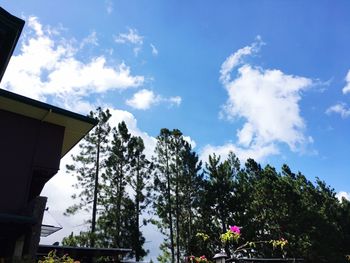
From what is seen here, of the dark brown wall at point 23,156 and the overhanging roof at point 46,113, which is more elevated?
the overhanging roof at point 46,113

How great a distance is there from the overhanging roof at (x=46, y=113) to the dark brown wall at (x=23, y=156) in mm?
194

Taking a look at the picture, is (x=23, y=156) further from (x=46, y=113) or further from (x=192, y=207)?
(x=192, y=207)

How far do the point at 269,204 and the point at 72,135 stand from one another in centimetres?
2262

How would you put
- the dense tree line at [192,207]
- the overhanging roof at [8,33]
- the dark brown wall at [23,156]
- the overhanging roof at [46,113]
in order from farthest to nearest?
the dense tree line at [192,207]
the overhanging roof at [46,113]
the dark brown wall at [23,156]
the overhanging roof at [8,33]

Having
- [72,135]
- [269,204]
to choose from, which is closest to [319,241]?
[269,204]

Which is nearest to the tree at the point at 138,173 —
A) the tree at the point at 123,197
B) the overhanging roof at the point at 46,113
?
the tree at the point at 123,197

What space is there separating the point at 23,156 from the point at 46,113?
1455 millimetres

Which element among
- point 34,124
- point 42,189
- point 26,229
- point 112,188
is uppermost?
Result: point 112,188

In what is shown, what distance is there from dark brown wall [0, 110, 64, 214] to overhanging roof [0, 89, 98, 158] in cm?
19

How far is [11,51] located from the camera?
8.66 m

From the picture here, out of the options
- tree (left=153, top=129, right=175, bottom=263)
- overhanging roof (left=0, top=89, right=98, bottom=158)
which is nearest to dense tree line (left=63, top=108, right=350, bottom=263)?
tree (left=153, top=129, right=175, bottom=263)

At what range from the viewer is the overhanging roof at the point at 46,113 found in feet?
33.1

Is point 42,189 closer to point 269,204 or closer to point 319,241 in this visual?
point 269,204

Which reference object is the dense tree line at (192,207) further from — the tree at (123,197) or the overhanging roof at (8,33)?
the overhanging roof at (8,33)
